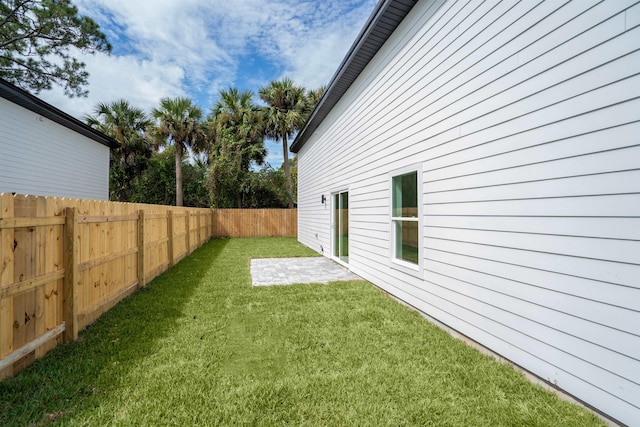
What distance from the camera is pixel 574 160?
209cm

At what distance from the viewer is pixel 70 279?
2.93m

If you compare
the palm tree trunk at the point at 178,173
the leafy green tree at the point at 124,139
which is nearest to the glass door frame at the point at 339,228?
the palm tree trunk at the point at 178,173

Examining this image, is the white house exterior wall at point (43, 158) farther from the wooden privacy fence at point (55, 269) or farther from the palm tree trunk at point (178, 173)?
the wooden privacy fence at point (55, 269)

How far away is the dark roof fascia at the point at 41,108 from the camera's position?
7.36 m

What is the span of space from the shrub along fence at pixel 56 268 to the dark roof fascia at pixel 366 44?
15.2 ft

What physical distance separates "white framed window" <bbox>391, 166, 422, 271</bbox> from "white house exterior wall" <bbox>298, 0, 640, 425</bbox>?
0.54 ft

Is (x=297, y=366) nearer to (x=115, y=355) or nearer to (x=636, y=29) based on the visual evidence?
(x=115, y=355)

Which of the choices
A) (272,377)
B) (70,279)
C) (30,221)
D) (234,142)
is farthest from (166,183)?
(272,377)

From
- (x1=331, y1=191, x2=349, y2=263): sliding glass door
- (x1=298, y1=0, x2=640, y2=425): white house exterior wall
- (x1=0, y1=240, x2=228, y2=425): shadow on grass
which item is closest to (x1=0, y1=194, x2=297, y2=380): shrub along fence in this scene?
(x1=0, y1=240, x2=228, y2=425): shadow on grass

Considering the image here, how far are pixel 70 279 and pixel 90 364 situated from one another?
936mm

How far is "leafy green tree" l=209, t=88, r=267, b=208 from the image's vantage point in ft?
58.7

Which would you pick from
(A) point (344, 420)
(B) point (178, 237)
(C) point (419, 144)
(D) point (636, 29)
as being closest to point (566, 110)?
(D) point (636, 29)

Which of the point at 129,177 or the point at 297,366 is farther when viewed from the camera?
the point at 129,177

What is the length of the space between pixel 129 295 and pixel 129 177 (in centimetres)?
Answer: 1808
